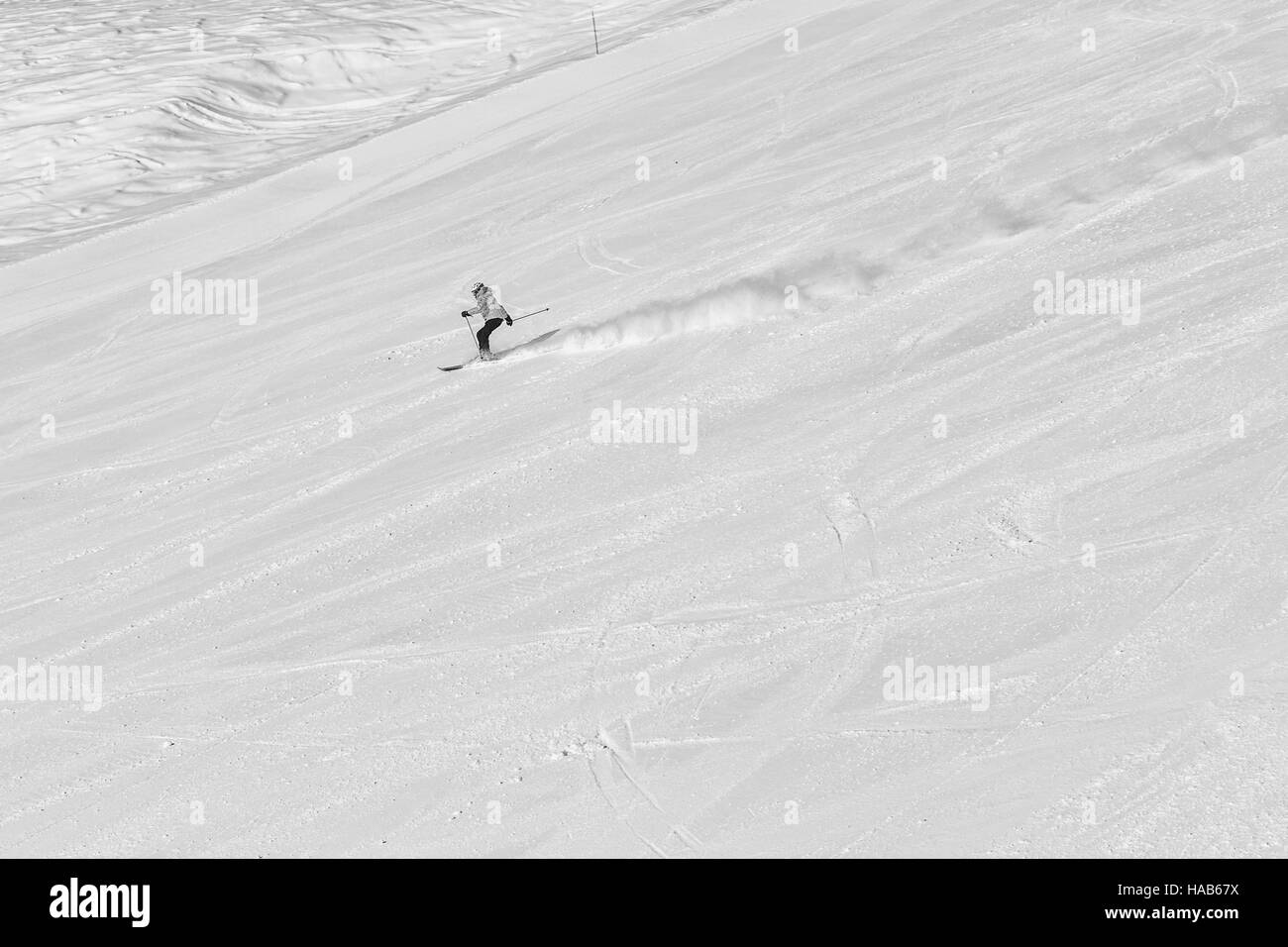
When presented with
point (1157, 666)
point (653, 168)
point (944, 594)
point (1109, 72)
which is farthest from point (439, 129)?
point (1157, 666)

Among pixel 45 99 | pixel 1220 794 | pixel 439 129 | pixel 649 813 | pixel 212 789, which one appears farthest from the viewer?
pixel 45 99

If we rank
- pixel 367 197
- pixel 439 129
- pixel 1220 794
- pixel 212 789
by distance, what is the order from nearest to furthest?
pixel 1220 794 → pixel 212 789 → pixel 367 197 → pixel 439 129

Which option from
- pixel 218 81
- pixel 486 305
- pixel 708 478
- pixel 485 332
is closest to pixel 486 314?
pixel 486 305

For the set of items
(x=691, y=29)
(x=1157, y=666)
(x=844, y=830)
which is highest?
(x=691, y=29)

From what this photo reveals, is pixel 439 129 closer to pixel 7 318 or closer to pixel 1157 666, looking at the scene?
pixel 7 318

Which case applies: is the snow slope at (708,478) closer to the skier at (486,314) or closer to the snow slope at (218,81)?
the skier at (486,314)

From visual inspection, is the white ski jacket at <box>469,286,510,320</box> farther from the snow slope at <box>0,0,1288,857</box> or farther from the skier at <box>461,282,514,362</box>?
the snow slope at <box>0,0,1288,857</box>

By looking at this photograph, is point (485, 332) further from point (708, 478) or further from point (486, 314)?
point (708, 478)

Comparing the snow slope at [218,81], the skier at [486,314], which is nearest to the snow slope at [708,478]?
the skier at [486,314]
